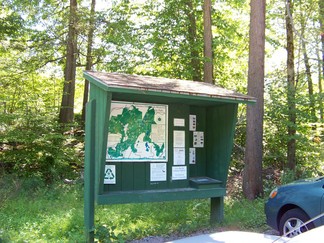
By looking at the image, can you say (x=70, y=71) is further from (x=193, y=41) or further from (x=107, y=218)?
(x=107, y=218)

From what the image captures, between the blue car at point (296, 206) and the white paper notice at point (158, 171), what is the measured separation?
1.99m

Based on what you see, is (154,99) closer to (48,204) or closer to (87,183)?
(87,183)

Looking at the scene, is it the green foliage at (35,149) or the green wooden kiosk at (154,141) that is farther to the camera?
the green foliage at (35,149)

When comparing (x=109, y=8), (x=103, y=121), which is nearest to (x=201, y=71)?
(x=109, y=8)

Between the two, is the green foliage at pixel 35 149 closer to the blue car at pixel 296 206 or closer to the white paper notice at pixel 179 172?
the white paper notice at pixel 179 172

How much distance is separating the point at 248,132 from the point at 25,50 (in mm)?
10610

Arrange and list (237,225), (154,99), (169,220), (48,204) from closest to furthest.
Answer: (154,99)
(237,225)
(169,220)
(48,204)

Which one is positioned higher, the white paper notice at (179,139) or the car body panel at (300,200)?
the white paper notice at (179,139)

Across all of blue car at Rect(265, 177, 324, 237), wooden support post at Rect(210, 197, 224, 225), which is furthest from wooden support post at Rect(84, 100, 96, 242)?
blue car at Rect(265, 177, 324, 237)

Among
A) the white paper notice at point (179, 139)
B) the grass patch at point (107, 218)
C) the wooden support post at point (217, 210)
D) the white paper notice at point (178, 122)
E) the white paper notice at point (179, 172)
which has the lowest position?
the grass patch at point (107, 218)

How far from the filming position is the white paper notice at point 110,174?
21.1 ft

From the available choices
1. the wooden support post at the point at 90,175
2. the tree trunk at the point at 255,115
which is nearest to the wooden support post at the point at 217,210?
the wooden support post at the point at 90,175

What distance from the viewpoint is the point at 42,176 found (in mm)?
12953

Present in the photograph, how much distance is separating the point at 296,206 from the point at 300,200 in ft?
0.61
